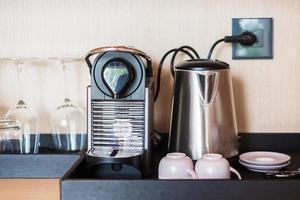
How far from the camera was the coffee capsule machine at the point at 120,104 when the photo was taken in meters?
1.02

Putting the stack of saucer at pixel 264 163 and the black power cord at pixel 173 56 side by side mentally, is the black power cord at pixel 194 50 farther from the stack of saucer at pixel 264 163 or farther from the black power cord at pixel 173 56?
the stack of saucer at pixel 264 163

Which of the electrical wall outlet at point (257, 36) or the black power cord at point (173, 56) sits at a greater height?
the electrical wall outlet at point (257, 36)

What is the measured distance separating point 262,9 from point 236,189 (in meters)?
0.63

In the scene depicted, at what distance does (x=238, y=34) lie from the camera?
49.9 inches

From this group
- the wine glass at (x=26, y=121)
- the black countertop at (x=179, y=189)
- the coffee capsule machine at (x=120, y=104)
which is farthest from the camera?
the wine glass at (x=26, y=121)

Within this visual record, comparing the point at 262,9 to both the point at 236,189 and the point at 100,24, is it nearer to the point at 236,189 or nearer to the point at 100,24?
the point at 100,24

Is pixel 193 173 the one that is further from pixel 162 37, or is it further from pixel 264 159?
pixel 162 37

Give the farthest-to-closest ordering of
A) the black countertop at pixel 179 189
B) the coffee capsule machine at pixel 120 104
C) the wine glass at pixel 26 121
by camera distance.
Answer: the wine glass at pixel 26 121
the coffee capsule machine at pixel 120 104
the black countertop at pixel 179 189

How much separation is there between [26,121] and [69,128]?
0.13 metres

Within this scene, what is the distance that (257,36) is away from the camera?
1.26 metres

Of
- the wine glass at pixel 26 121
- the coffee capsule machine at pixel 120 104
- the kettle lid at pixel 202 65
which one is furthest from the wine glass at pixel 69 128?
the kettle lid at pixel 202 65

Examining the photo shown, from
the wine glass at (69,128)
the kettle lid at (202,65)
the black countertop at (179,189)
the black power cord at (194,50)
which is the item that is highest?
the black power cord at (194,50)

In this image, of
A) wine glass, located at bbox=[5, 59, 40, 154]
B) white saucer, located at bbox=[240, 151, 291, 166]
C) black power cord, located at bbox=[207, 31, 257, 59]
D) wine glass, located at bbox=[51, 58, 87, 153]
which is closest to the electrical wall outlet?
black power cord, located at bbox=[207, 31, 257, 59]

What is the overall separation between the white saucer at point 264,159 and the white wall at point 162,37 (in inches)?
6.7
